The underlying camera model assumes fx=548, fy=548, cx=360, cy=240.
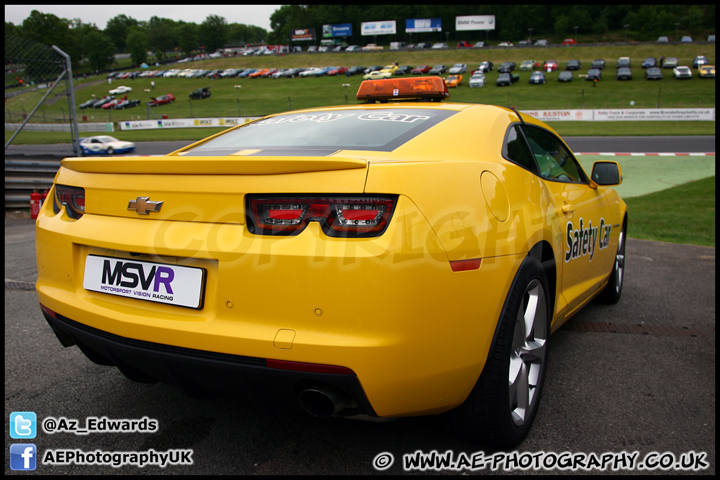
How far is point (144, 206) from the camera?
2.04m

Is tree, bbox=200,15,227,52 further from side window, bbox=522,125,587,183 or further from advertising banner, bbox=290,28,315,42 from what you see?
side window, bbox=522,125,587,183

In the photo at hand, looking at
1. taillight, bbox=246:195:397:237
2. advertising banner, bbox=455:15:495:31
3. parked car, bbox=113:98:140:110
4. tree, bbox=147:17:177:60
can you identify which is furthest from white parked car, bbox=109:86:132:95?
taillight, bbox=246:195:397:237

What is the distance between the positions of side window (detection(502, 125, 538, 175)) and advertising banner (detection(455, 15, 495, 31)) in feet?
341

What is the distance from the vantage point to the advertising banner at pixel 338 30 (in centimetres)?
10625

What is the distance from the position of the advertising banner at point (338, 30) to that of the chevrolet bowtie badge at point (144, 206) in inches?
4379

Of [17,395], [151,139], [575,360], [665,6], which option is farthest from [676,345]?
[665,6]

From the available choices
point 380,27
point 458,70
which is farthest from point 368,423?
point 380,27

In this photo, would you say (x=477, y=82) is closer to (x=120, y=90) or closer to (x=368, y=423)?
(x=120, y=90)

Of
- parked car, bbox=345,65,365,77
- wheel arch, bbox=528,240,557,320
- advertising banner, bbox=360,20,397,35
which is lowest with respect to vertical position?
wheel arch, bbox=528,240,557,320

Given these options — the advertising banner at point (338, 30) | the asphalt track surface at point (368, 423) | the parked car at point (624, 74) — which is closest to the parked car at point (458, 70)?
the parked car at point (624, 74)

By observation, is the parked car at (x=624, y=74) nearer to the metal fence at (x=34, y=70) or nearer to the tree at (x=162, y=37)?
the metal fence at (x=34, y=70)

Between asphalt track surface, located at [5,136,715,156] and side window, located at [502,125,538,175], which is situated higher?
asphalt track surface, located at [5,136,715,156]

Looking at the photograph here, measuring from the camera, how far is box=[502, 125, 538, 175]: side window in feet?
8.54

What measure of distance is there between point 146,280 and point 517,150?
71.7 inches
